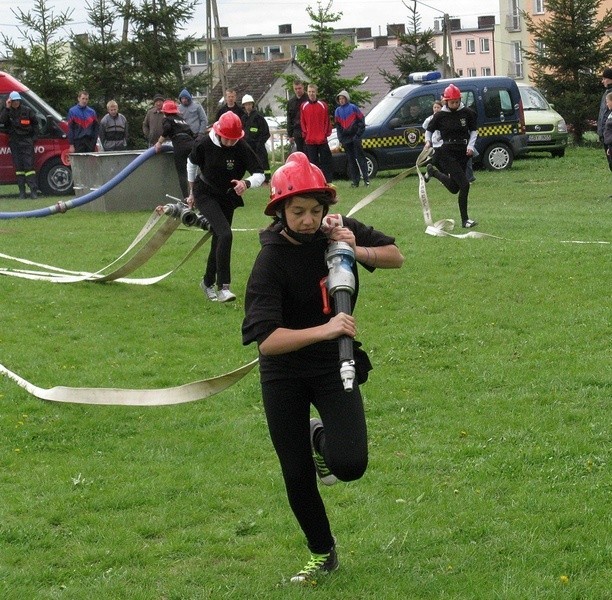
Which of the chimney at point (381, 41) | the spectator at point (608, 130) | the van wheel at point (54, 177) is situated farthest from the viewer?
the chimney at point (381, 41)

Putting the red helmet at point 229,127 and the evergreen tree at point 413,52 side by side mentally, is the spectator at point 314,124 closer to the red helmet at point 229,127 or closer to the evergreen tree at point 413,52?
the red helmet at point 229,127

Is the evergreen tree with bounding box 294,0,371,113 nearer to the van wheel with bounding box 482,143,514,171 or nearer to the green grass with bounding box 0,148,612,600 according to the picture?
the van wheel with bounding box 482,143,514,171

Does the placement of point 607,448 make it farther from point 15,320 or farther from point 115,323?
point 15,320

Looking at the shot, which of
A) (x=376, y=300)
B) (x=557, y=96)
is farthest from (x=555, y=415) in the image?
(x=557, y=96)

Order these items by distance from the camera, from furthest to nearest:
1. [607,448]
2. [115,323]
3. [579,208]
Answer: [579,208] < [115,323] < [607,448]

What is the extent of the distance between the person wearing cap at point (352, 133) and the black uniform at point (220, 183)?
46.0 feet

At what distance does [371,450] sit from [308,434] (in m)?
2.19

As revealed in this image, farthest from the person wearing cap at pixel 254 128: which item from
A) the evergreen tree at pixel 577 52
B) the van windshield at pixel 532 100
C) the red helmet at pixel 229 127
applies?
the evergreen tree at pixel 577 52

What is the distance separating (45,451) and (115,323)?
4.27 meters

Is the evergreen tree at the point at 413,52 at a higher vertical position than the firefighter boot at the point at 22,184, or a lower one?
higher

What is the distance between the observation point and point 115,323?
452 inches

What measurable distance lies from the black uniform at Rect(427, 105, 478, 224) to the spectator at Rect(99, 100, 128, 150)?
445 inches

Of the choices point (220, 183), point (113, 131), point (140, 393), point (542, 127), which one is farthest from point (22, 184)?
point (140, 393)

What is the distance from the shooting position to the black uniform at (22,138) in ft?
79.6
